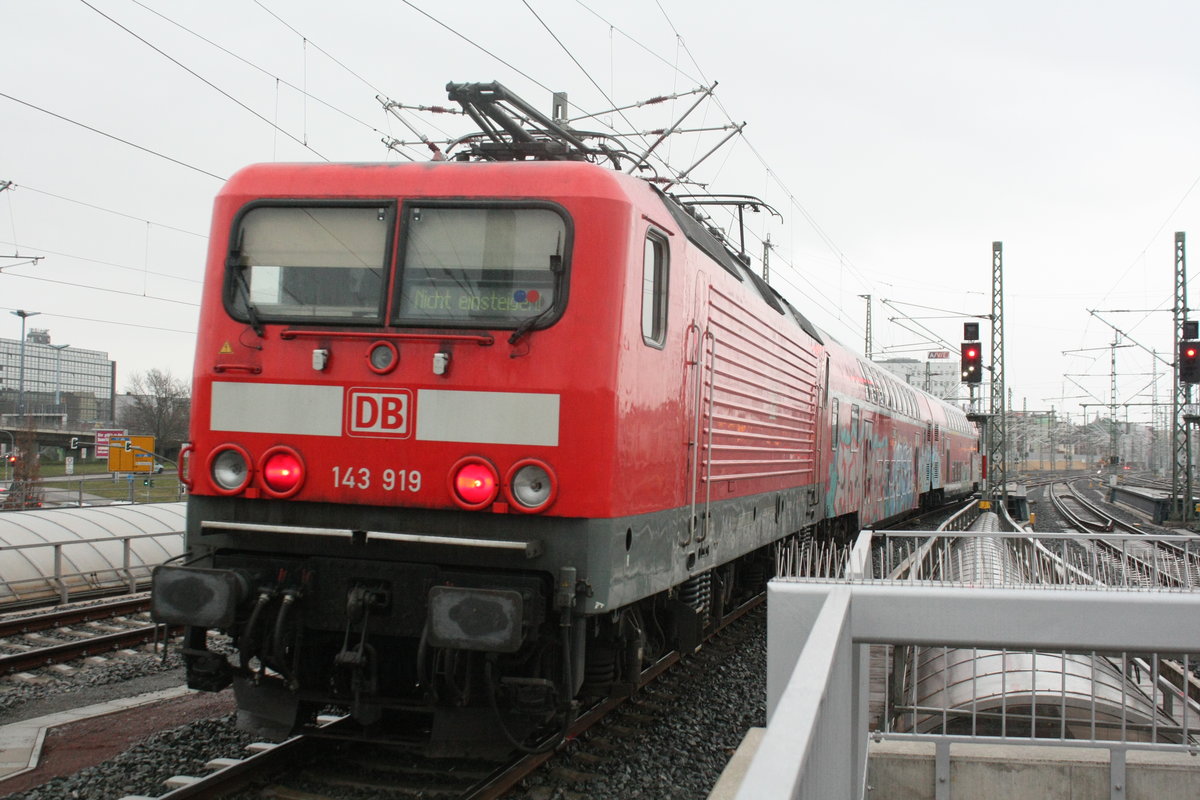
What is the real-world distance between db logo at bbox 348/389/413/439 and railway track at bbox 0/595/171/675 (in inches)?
195

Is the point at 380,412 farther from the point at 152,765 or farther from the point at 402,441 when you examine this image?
the point at 152,765

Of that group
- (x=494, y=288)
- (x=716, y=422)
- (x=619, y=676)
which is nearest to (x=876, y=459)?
(x=716, y=422)

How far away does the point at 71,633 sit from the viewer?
33.2 ft

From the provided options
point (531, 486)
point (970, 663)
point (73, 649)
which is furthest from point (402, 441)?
point (73, 649)

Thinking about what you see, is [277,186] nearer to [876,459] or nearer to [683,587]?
[683,587]

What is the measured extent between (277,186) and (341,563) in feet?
6.85

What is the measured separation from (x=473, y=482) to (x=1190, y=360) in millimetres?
20505

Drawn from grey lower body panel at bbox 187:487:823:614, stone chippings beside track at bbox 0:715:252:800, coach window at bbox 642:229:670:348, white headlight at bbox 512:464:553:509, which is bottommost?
stone chippings beside track at bbox 0:715:252:800

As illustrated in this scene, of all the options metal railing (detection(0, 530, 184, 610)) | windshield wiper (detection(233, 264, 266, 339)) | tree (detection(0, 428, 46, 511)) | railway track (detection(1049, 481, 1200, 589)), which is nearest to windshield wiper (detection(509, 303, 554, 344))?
windshield wiper (detection(233, 264, 266, 339))

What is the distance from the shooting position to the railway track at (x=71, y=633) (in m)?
8.72

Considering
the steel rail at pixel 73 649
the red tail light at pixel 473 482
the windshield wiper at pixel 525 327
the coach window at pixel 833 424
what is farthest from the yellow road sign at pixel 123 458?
the windshield wiper at pixel 525 327

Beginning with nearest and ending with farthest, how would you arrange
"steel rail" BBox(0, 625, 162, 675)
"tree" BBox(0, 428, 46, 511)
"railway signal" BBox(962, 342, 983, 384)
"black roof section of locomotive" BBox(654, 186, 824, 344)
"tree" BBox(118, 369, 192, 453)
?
"black roof section of locomotive" BBox(654, 186, 824, 344) → "steel rail" BBox(0, 625, 162, 675) → "railway signal" BBox(962, 342, 983, 384) → "tree" BBox(0, 428, 46, 511) → "tree" BBox(118, 369, 192, 453)

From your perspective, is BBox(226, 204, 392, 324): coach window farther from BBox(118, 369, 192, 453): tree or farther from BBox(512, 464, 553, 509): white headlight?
BBox(118, 369, 192, 453): tree

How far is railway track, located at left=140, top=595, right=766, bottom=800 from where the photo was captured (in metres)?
5.16
